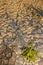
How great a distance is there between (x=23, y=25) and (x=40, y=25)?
0.55 meters

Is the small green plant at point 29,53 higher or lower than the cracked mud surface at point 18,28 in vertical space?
lower

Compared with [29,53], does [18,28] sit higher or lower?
higher

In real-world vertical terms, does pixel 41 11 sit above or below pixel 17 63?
above

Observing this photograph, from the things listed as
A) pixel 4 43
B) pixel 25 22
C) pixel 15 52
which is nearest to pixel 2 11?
pixel 25 22

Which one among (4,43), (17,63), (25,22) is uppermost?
(25,22)

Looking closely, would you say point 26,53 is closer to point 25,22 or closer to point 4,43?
point 4,43

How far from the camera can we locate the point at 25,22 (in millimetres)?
5645

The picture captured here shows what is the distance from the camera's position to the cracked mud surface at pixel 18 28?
405cm

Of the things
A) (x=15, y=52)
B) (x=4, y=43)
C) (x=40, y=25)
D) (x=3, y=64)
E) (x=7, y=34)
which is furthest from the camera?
(x=40, y=25)

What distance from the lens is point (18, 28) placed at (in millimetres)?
5316

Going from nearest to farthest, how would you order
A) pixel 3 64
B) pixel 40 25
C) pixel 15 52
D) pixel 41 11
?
pixel 3 64 → pixel 15 52 → pixel 40 25 → pixel 41 11

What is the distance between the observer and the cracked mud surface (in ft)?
13.3

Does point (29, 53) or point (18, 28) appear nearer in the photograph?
point (29, 53)

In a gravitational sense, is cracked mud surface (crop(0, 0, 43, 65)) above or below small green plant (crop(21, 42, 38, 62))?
above
